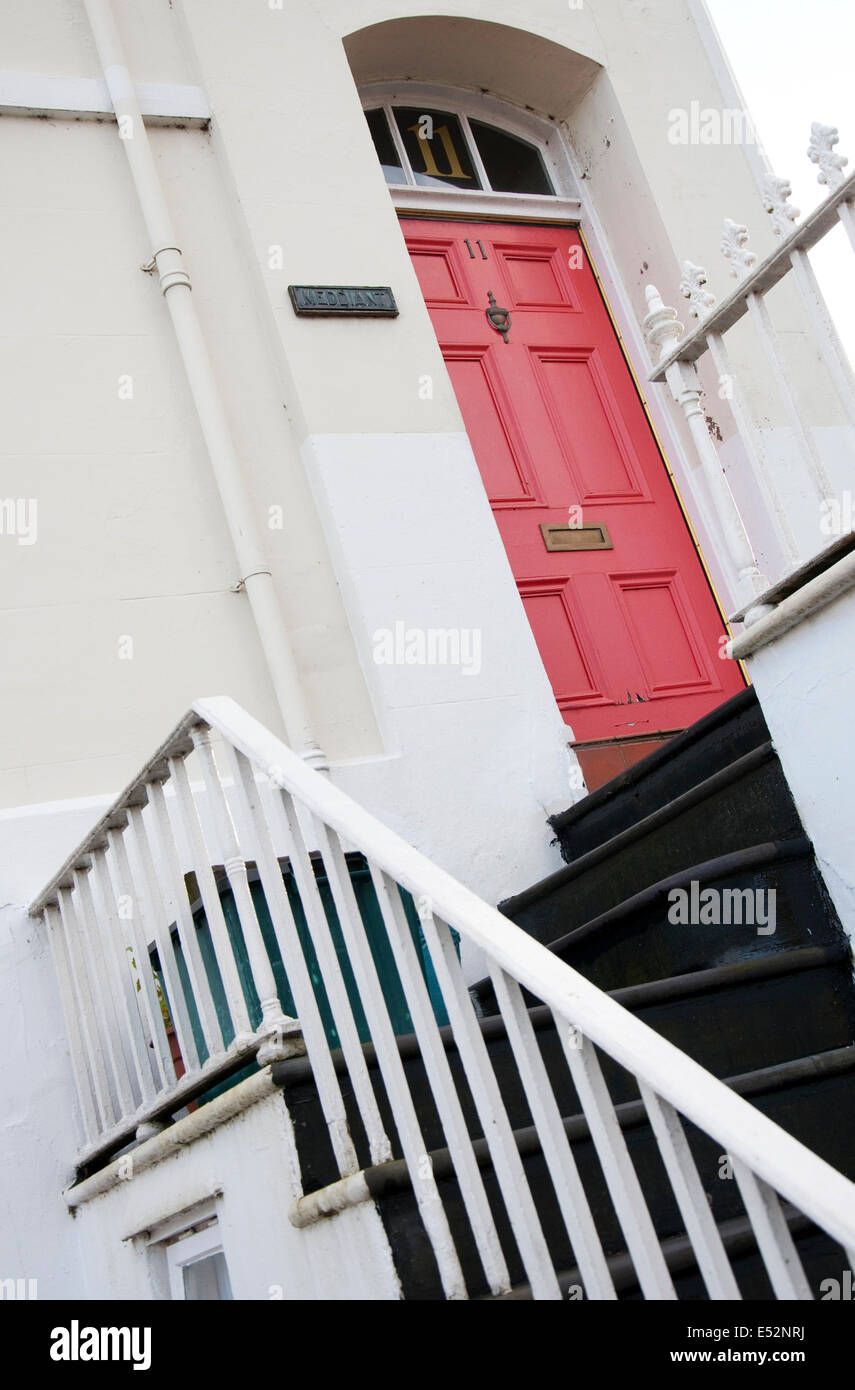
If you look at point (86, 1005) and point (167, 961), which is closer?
point (167, 961)

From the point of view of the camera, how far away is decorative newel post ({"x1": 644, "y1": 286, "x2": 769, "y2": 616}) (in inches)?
110

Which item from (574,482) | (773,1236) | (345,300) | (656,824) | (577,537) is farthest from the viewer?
(574,482)

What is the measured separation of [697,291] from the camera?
9.93 feet

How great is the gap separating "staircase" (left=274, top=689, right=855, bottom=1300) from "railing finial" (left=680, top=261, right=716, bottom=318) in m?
0.90

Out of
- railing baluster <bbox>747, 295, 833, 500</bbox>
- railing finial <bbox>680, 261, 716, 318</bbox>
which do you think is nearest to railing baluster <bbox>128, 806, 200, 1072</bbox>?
railing baluster <bbox>747, 295, 833, 500</bbox>

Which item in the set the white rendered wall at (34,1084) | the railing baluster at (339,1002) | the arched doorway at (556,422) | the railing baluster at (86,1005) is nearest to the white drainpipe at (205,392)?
the white rendered wall at (34,1084)

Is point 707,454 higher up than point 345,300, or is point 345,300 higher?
point 345,300

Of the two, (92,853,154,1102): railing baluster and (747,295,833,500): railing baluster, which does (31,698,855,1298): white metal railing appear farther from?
(747,295,833,500): railing baluster

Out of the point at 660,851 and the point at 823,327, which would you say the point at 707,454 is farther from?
the point at 660,851

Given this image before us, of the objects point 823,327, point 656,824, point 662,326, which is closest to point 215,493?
point 662,326

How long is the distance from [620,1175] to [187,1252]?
1.40 meters

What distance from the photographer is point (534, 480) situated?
4855 millimetres
